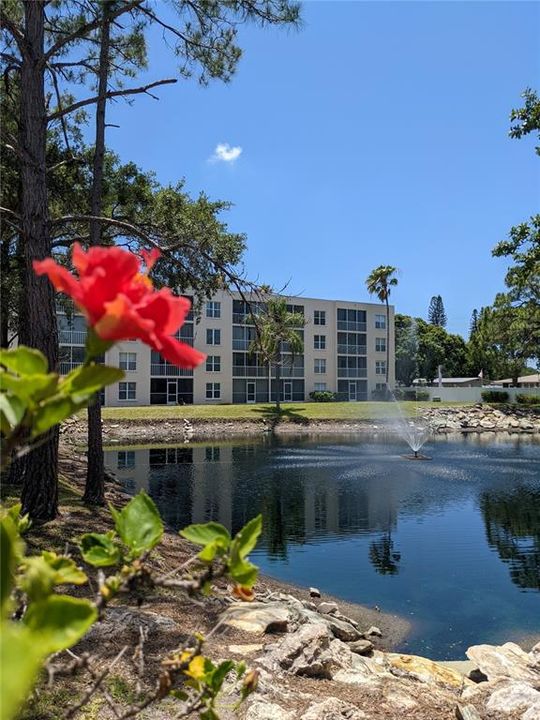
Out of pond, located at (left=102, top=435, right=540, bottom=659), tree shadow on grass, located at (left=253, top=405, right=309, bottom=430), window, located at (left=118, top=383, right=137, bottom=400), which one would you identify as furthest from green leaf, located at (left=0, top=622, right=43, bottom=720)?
window, located at (left=118, top=383, right=137, bottom=400)

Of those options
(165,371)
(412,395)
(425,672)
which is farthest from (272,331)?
(412,395)

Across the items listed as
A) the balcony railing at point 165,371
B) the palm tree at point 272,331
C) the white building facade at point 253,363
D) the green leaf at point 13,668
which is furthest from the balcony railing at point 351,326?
the green leaf at point 13,668

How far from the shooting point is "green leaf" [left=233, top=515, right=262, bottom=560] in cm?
96

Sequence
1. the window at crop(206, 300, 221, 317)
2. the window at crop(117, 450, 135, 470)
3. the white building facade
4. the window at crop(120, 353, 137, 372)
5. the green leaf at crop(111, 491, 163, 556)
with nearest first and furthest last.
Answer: the green leaf at crop(111, 491, 163, 556) → the window at crop(117, 450, 135, 470) → the window at crop(120, 353, 137, 372) → the white building facade → the window at crop(206, 300, 221, 317)

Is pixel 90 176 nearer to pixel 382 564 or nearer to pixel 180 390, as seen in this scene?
pixel 382 564

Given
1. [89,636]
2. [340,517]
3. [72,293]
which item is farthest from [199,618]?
[340,517]

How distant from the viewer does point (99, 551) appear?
1.06 metres

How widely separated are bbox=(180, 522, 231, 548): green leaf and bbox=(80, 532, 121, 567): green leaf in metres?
0.14

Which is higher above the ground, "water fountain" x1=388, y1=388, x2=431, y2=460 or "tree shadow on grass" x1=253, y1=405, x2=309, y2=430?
"tree shadow on grass" x1=253, y1=405, x2=309, y2=430

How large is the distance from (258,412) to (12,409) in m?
35.5

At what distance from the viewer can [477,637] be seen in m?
7.08

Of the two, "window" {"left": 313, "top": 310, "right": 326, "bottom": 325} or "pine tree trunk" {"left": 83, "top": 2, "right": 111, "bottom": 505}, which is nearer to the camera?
"pine tree trunk" {"left": 83, "top": 2, "right": 111, "bottom": 505}

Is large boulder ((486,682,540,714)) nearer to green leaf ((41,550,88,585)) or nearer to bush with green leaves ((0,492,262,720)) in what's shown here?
bush with green leaves ((0,492,262,720))

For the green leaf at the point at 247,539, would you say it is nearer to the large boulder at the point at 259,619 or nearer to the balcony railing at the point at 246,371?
the large boulder at the point at 259,619
